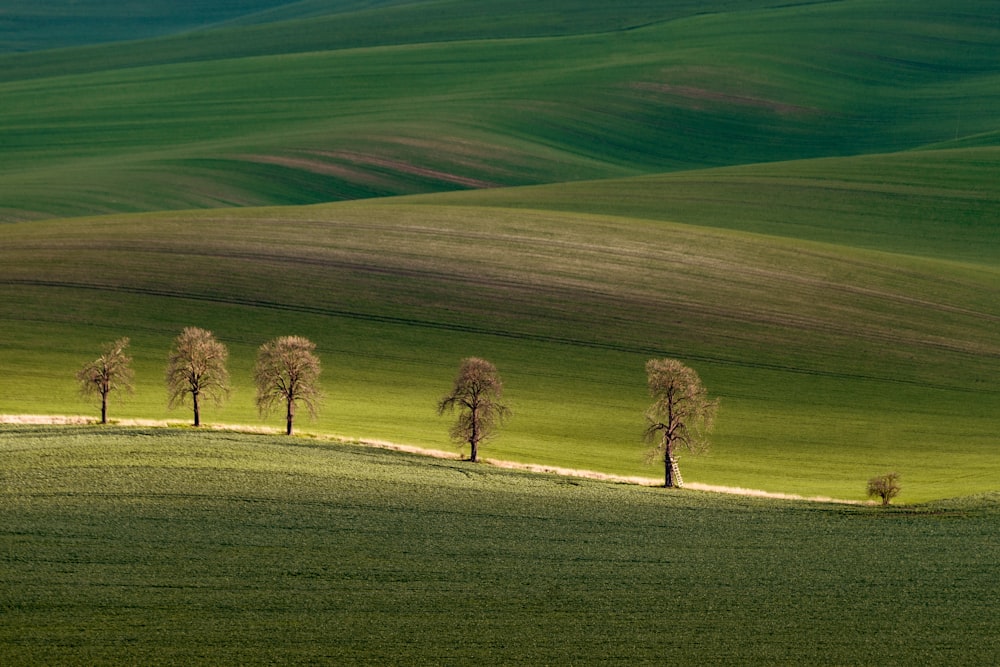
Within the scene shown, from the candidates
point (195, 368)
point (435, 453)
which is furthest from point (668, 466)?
point (195, 368)

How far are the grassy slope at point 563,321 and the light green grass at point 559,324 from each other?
124 mm

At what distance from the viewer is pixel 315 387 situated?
45.4m

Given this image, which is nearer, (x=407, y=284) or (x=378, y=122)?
(x=407, y=284)

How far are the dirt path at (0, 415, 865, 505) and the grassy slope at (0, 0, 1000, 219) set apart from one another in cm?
3808

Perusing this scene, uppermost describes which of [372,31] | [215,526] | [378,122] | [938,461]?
[372,31]

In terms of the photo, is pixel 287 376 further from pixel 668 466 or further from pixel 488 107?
pixel 488 107

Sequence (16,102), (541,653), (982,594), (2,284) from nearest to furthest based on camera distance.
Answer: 1. (541,653)
2. (982,594)
3. (2,284)
4. (16,102)

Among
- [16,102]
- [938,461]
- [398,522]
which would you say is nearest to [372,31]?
[16,102]

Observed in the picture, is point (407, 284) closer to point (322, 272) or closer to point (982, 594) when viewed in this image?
point (322, 272)

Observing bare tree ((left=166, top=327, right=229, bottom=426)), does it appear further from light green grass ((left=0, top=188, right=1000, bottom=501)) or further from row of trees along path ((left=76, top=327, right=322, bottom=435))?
light green grass ((left=0, top=188, right=1000, bottom=501))

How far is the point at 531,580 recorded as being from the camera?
2872 cm

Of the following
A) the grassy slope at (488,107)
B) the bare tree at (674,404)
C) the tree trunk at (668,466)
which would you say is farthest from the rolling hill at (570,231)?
the tree trunk at (668,466)

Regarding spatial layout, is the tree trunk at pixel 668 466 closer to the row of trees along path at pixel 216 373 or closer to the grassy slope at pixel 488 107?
the row of trees along path at pixel 216 373

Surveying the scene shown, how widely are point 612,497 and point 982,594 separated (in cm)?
1044
